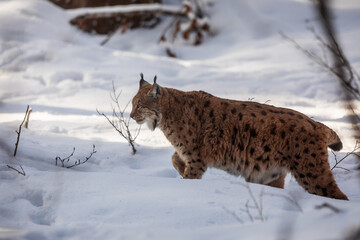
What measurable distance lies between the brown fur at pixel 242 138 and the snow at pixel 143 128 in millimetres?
353

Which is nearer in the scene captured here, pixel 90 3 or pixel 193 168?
pixel 193 168

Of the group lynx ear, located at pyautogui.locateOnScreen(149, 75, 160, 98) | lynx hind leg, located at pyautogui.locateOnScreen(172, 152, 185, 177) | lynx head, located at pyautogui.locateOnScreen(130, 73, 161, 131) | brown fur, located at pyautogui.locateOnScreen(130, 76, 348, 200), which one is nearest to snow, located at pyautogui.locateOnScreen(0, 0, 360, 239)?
lynx hind leg, located at pyautogui.locateOnScreen(172, 152, 185, 177)

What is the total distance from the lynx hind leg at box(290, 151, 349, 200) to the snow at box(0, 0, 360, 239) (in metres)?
0.23

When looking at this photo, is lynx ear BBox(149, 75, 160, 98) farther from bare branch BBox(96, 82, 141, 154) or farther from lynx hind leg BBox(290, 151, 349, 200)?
lynx hind leg BBox(290, 151, 349, 200)

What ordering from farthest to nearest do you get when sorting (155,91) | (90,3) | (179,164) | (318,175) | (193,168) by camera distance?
(90,3)
(179,164)
(155,91)
(193,168)
(318,175)

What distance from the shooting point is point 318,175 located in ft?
12.2

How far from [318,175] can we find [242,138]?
82 cm

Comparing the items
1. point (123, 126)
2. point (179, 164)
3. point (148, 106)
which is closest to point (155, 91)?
point (148, 106)

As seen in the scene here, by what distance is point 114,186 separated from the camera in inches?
136

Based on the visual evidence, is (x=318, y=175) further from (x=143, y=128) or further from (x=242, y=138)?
(x=143, y=128)

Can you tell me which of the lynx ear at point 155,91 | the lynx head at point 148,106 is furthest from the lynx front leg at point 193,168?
the lynx ear at point 155,91

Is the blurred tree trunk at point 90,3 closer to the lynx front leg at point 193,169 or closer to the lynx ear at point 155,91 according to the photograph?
the lynx ear at point 155,91

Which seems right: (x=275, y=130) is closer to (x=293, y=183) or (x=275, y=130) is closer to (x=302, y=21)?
(x=293, y=183)

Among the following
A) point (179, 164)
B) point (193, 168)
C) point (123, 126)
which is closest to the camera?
point (193, 168)
